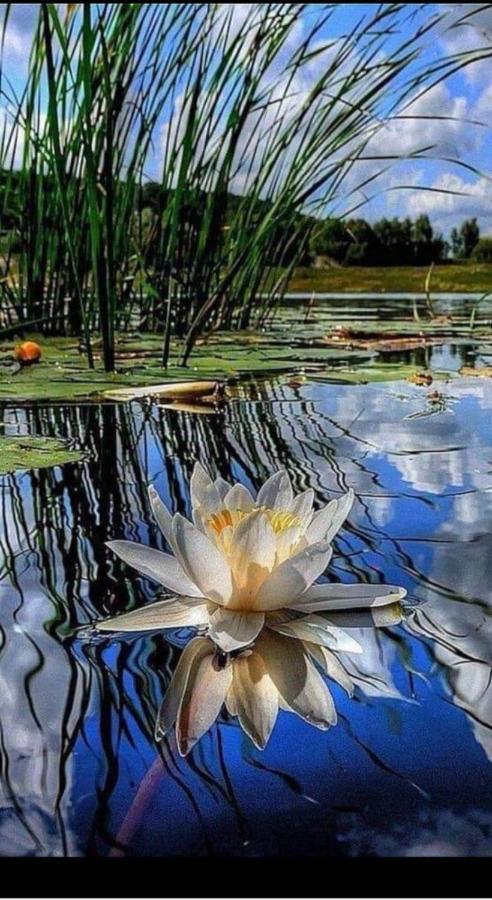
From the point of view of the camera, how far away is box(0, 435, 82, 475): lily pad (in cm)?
90

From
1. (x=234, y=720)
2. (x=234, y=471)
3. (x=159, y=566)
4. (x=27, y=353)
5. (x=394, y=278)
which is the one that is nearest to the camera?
(x=234, y=720)

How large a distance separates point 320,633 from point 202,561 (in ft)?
0.26

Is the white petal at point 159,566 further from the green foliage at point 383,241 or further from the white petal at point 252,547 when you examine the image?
the green foliage at point 383,241

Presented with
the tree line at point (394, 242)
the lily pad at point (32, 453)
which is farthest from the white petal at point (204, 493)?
the tree line at point (394, 242)

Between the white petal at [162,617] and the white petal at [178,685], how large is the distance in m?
0.02

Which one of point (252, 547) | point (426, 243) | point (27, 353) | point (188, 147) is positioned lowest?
point (27, 353)

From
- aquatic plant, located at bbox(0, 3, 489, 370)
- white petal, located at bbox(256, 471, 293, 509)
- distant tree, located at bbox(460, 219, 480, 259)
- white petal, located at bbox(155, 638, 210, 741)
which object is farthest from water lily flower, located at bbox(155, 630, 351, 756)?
distant tree, located at bbox(460, 219, 480, 259)

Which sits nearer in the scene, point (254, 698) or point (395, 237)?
point (254, 698)

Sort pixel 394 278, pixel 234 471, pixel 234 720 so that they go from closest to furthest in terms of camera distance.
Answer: pixel 234 720 < pixel 234 471 < pixel 394 278

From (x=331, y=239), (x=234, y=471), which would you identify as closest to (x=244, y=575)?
(x=234, y=471)

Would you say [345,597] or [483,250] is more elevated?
[483,250]

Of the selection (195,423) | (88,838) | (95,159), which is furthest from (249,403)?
(88,838)

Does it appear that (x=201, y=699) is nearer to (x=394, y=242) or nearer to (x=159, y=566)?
(x=159, y=566)

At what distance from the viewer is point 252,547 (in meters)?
0.49
